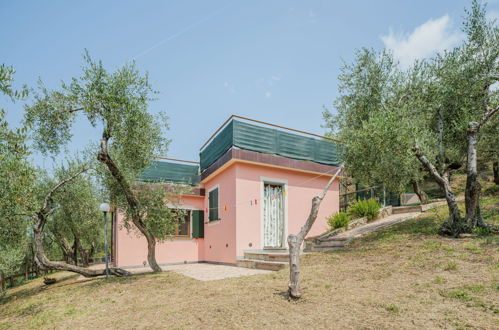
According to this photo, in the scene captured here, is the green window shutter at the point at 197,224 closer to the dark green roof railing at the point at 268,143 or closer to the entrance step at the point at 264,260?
the dark green roof railing at the point at 268,143

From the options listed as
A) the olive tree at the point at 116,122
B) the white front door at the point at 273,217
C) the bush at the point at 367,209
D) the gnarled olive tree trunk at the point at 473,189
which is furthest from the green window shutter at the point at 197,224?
the gnarled olive tree trunk at the point at 473,189

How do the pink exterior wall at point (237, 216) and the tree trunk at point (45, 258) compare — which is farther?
the pink exterior wall at point (237, 216)

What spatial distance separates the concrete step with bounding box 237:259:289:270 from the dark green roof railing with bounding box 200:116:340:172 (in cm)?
392

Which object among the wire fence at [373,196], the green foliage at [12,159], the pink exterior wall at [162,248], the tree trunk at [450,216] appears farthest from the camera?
the wire fence at [373,196]

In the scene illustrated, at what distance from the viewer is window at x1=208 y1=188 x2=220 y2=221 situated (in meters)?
13.0

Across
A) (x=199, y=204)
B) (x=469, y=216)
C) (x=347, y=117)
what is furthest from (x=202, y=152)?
(x=469, y=216)

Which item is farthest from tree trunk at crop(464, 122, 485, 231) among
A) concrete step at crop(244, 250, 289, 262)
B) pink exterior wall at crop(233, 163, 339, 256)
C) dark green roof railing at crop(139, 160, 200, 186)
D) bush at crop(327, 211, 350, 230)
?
dark green roof railing at crop(139, 160, 200, 186)

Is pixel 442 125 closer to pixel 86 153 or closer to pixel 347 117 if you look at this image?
pixel 347 117

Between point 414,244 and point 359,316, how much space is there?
425 centimetres

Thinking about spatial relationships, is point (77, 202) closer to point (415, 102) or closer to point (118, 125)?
point (118, 125)

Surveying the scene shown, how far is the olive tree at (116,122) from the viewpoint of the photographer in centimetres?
845

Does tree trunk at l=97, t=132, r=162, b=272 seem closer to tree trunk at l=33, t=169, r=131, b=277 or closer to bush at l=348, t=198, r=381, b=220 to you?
tree trunk at l=33, t=169, r=131, b=277

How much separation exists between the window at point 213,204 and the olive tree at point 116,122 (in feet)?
9.82

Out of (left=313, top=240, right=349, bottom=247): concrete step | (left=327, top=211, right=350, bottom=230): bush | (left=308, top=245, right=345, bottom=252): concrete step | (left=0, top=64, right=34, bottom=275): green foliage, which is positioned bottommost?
(left=308, top=245, right=345, bottom=252): concrete step
